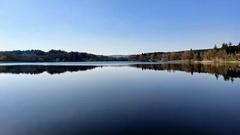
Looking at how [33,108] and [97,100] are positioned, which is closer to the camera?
[33,108]

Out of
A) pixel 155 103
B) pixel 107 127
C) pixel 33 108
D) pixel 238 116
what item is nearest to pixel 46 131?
pixel 107 127

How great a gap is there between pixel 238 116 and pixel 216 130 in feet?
9.58

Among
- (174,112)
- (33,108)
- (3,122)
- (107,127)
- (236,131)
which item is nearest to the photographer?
(236,131)

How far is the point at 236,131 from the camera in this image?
1010 centimetres

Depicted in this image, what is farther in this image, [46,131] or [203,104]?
[203,104]

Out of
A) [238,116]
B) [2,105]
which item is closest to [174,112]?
[238,116]

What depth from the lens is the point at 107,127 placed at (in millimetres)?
10797

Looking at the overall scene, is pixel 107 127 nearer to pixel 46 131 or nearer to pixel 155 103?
pixel 46 131

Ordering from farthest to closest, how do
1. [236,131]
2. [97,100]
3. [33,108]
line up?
[97,100] < [33,108] < [236,131]

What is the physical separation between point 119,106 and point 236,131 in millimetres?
6681

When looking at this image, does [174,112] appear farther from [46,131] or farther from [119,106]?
[46,131]

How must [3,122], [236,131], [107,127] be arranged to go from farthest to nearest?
[3,122] → [107,127] → [236,131]

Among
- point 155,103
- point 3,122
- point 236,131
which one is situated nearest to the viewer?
point 236,131

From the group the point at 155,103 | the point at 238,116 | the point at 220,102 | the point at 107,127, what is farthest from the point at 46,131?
the point at 220,102
